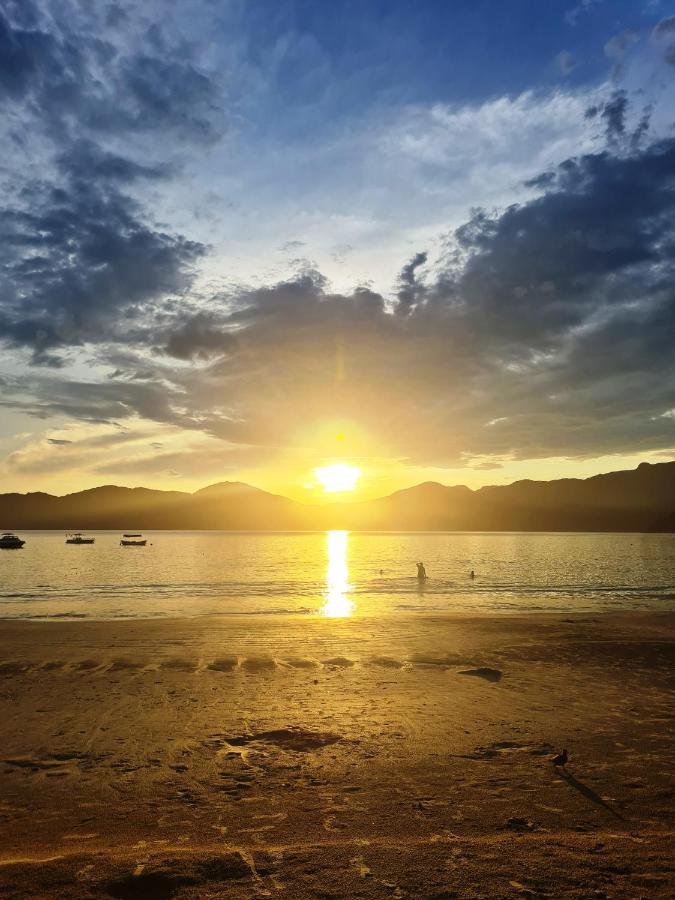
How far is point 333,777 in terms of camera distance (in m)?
8.88

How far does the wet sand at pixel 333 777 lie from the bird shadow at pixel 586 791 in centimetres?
4

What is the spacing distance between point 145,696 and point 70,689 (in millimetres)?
2239

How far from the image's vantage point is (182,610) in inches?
1374

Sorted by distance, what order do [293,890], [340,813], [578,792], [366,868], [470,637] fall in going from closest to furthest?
[293,890] < [366,868] < [340,813] < [578,792] < [470,637]

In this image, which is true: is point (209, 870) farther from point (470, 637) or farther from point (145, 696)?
point (470, 637)

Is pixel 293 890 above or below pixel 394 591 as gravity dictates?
above

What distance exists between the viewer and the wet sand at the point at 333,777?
611 centimetres

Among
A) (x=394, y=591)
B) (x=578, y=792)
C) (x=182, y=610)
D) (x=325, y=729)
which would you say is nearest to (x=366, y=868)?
(x=578, y=792)

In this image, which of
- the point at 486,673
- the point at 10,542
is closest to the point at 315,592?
the point at 486,673

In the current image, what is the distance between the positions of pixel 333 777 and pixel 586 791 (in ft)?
12.0

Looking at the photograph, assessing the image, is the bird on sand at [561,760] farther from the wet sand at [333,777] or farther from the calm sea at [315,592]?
the calm sea at [315,592]

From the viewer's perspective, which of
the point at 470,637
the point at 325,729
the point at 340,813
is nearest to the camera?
the point at 340,813

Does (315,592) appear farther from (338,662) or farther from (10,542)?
(10,542)

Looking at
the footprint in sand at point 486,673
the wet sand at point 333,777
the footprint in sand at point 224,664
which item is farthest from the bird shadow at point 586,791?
the footprint in sand at point 224,664
